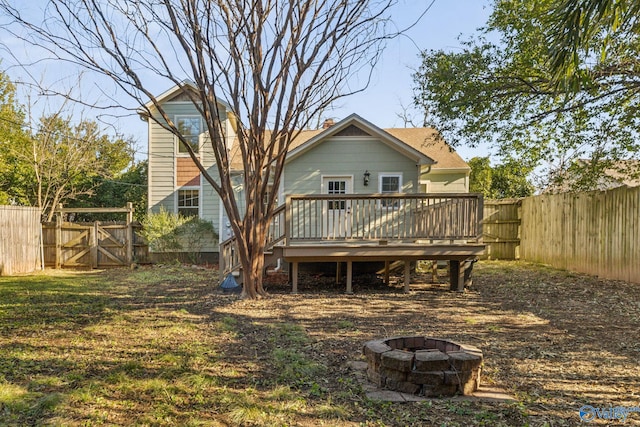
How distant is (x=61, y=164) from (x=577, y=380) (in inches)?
674

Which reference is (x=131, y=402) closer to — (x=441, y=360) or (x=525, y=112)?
(x=441, y=360)

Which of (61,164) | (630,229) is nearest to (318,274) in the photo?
(630,229)

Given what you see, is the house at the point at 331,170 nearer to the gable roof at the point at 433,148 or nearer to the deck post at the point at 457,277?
the gable roof at the point at 433,148

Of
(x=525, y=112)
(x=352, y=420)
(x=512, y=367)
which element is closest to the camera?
(x=352, y=420)

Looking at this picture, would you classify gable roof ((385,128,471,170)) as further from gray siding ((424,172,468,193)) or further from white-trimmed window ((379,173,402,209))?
white-trimmed window ((379,173,402,209))

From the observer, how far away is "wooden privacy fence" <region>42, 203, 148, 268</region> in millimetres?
13039

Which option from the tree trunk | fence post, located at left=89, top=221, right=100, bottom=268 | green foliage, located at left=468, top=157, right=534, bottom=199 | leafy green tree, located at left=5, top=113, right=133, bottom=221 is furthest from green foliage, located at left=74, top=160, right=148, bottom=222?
green foliage, located at left=468, top=157, right=534, bottom=199

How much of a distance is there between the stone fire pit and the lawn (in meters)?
0.17

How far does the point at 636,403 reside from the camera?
3.17 m

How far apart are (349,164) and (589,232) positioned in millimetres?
6031

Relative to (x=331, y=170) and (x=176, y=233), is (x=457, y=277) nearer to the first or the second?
(x=331, y=170)

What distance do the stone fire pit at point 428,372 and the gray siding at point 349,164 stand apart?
325 inches

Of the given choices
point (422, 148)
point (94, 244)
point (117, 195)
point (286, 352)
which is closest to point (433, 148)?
point (422, 148)

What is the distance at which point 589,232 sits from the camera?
1027 centimetres
